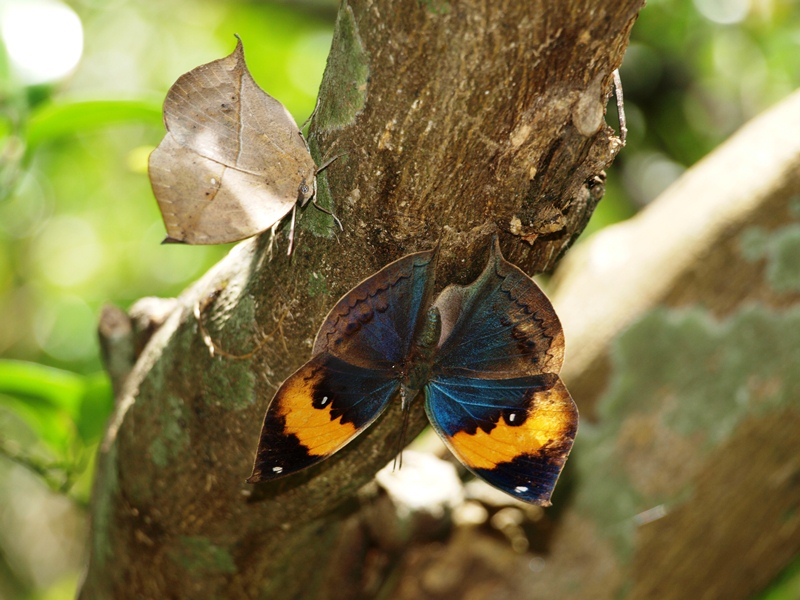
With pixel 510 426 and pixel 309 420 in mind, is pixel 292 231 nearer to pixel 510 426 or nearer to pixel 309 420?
pixel 309 420

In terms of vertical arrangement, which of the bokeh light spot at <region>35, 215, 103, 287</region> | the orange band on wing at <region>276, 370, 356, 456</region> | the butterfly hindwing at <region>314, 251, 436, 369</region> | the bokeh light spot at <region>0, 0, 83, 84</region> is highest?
the butterfly hindwing at <region>314, 251, 436, 369</region>

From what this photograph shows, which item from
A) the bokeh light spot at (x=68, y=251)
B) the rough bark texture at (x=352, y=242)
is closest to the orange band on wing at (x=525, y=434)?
the rough bark texture at (x=352, y=242)

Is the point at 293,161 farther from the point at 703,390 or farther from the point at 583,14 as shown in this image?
the point at 703,390

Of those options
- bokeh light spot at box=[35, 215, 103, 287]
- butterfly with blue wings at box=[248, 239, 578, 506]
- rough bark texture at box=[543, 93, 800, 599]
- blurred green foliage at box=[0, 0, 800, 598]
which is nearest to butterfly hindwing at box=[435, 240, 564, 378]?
butterfly with blue wings at box=[248, 239, 578, 506]

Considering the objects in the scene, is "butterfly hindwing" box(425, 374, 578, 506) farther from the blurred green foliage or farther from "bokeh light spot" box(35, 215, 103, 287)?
"bokeh light spot" box(35, 215, 103, 287)

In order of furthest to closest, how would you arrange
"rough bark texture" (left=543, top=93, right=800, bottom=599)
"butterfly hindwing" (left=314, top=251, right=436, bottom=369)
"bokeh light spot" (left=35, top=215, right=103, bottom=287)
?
"bokeh light spot" (left=35, top=215, right=103, bottom=287) → "rough bark texture" (left=543, top=93, right=800, bottom=599) → "butterfly hindwing" (left=314, top=251, right=436, bottom=369)

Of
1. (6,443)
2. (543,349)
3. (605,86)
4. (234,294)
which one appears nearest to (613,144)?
(605,86)
